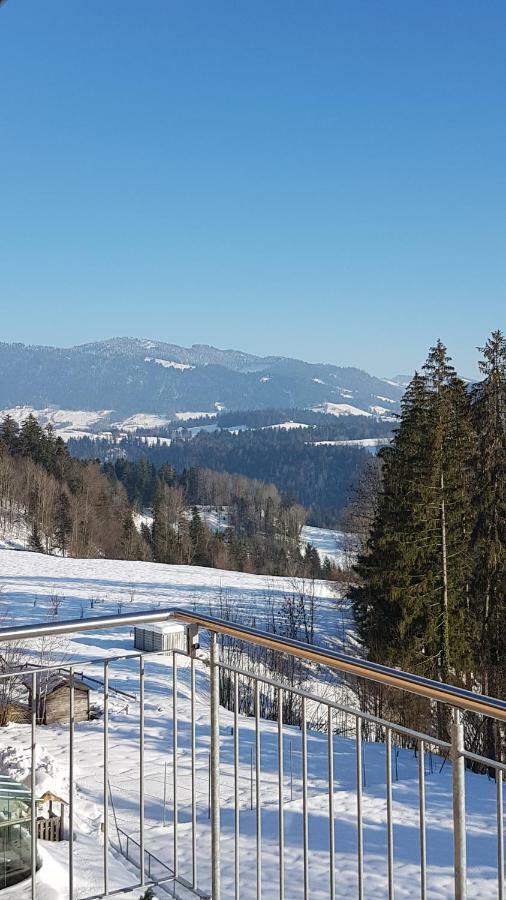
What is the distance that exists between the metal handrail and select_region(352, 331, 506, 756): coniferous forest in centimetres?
1629

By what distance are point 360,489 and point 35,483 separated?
99.3ft

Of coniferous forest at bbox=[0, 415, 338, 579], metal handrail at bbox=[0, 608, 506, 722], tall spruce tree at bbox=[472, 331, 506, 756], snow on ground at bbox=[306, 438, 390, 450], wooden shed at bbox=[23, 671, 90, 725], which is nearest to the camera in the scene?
metal handrail at bbox=[0, 608, 506, 722]

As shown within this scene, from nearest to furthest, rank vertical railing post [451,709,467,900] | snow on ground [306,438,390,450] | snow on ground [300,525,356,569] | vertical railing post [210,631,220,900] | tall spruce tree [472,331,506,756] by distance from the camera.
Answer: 1. vertical railing post [451,709,467,900]
2. vertical railing post [210,631,220,900]
3. tall spruce tree [472,331,506,756]
4. snow on ground [300,525,356,569]
5. snow on ground [306,438,390,450]

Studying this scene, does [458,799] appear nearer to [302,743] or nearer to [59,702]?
[302,743]

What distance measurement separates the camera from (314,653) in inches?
105

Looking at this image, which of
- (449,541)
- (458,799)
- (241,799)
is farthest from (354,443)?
(458,799)

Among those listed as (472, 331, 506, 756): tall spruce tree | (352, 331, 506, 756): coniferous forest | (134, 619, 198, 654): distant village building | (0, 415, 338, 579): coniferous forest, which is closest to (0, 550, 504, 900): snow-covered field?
(134, 619, 198, 654): distant village building

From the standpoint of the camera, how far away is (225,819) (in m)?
9.09

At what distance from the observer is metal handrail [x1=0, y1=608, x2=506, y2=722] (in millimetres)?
2131

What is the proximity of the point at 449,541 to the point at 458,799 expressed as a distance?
17647mm

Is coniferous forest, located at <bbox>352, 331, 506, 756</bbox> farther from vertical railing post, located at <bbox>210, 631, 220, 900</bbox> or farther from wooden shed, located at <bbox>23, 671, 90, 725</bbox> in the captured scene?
vertical railing post, located at <bbox>210, 631, 220, 900</bbox>

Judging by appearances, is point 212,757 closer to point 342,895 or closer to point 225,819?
point 342,895

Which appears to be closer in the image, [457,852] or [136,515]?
[457,852]

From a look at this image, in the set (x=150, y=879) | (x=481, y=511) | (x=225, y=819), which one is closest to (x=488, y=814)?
(x=225, y=819)
